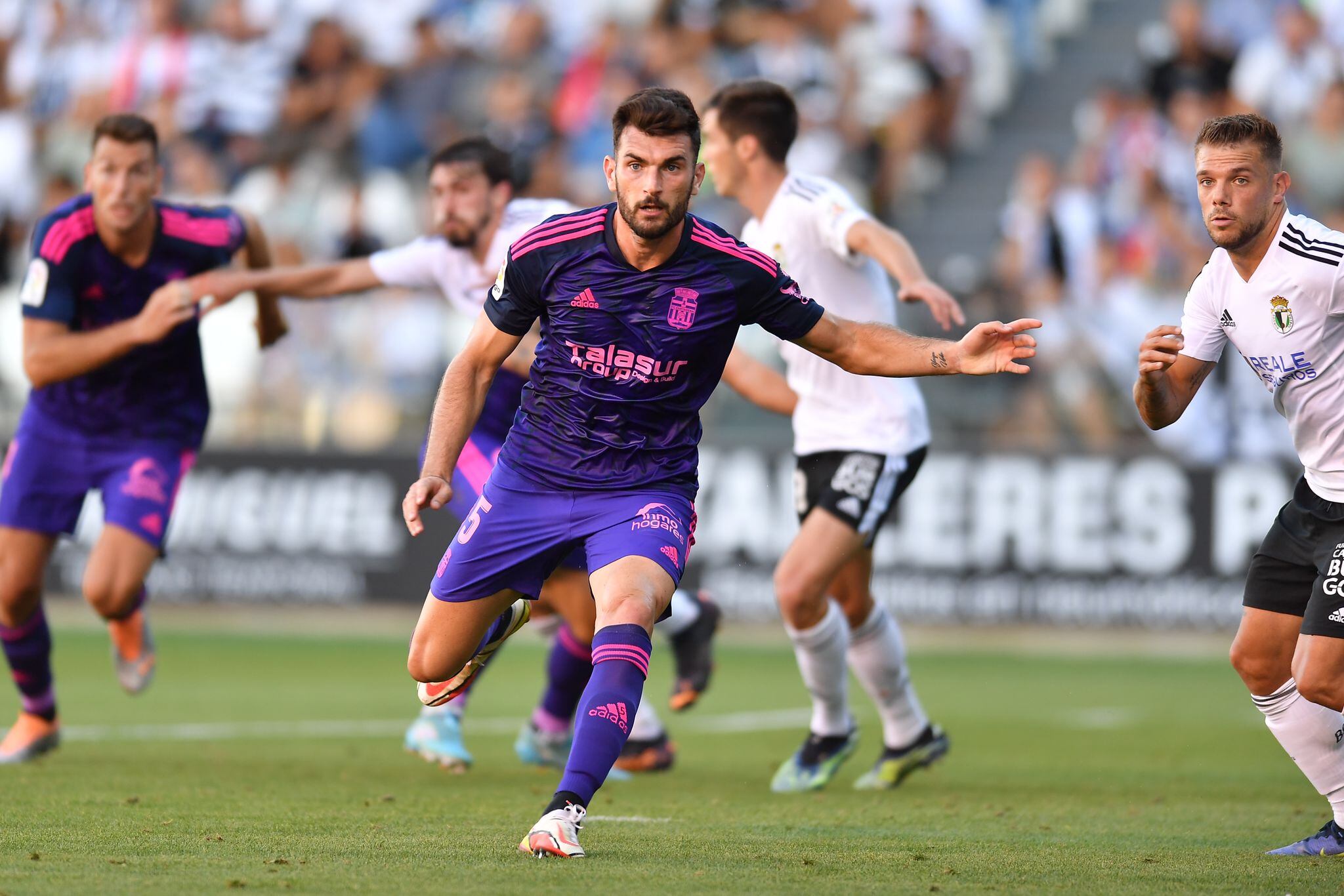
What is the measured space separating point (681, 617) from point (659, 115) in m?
3.87

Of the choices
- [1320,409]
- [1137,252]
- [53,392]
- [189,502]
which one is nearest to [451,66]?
[189,502]

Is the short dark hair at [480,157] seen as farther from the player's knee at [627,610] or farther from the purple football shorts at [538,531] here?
the player's knee at [627,610]

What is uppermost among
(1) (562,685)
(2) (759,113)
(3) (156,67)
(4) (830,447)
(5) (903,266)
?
(3) (156,67)

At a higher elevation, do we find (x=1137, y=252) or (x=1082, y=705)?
(x=1137, y=252)

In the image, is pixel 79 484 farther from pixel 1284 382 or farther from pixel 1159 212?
pixel 1159 212

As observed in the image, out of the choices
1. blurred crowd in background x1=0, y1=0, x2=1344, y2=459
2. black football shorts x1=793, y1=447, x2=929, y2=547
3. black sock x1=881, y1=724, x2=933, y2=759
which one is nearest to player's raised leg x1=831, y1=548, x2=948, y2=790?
black sock x1=881, y1=724, x2=933, y2=759

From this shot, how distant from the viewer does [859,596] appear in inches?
360

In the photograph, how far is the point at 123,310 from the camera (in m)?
9.02

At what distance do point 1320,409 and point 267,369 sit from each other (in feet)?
44.2

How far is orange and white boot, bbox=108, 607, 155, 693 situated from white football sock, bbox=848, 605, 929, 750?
3.88 metres

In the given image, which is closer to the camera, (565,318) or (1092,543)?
(565,318)

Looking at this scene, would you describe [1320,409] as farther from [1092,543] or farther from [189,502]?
[189,502]

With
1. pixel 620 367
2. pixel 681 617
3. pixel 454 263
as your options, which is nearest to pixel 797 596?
pixel 681 617

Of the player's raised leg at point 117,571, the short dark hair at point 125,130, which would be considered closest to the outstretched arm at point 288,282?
the short dark hair at point 125,130
